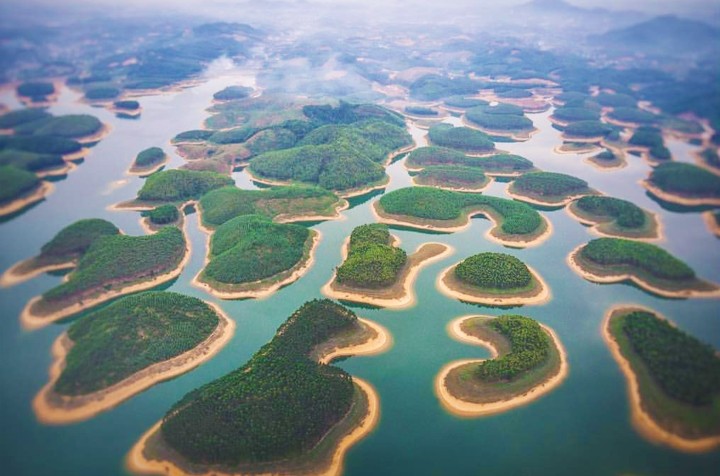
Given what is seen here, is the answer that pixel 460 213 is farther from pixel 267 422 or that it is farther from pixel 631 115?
pixel 631 115

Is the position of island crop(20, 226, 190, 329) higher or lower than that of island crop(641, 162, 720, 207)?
lower

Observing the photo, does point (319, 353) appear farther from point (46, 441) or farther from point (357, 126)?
point (357, 126)

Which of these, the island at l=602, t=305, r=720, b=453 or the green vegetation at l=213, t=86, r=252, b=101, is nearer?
the island at l=602, t=305, r=720, b=453

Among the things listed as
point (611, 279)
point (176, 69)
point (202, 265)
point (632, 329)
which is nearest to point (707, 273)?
point (611, 279)

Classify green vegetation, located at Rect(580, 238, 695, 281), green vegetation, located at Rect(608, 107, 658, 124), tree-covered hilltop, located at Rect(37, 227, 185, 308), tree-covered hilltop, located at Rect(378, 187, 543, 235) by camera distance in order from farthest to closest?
1. green vegetation, located at Rect(608, 107, 658, 124)
2. tree-covered hilltop, located at Rect(378, 187, 543, 235)
3. green vegetation, located at Rect(580, 238, 695, 281)
4. tree-covered hilltop, located at Rect(37, 227, 185, 308)

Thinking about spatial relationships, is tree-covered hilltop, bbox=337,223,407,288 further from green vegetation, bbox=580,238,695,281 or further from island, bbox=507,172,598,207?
island, bbox=507,172,598,207

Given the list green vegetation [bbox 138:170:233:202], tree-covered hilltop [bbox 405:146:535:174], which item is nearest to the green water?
green vegetation [bbox 138:170:233:202]

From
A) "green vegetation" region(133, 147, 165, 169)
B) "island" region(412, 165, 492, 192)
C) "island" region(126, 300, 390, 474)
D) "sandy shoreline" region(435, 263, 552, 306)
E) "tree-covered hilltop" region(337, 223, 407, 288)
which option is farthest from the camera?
"green vegetation" region(133, 147, 165, 169)

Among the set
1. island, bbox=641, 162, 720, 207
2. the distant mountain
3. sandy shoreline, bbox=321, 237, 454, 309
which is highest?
the distant mountain
